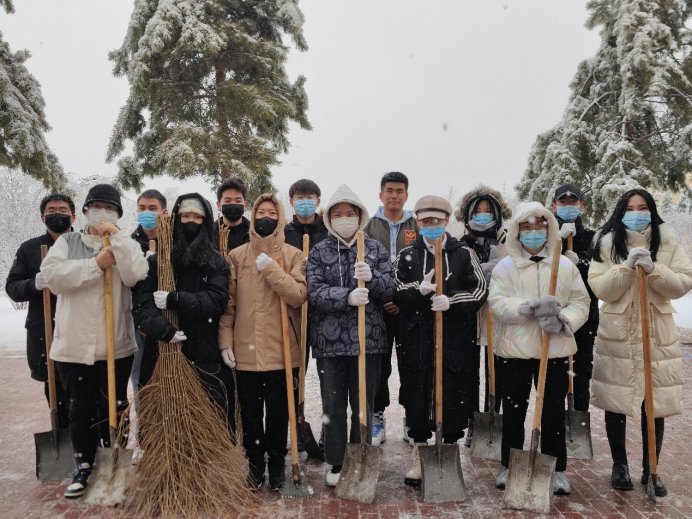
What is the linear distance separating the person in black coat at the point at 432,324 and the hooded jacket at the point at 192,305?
1.29 metres

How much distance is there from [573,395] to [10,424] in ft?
19.2

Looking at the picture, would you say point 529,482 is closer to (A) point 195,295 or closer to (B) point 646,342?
(B) point 646,342

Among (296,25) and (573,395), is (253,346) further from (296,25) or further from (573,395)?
(296,25)

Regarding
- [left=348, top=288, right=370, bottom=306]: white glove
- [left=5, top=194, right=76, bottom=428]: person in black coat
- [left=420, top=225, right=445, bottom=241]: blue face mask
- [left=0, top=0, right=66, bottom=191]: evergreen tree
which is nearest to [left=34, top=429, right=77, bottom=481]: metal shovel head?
[left=5, top=194, right=76, bottom=428]: person in black coat

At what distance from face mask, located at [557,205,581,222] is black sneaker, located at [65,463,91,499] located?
4.34 meters

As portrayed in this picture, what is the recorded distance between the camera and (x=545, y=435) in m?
3.50

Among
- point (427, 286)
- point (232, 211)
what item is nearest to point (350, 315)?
point (427, 286)

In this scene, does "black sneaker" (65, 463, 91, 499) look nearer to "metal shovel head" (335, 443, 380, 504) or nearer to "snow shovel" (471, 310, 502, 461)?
"metal shovel head" (335, 443, 380, 504)

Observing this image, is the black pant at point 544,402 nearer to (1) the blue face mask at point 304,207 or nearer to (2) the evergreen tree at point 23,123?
(1) the blue face mask at point 304,207

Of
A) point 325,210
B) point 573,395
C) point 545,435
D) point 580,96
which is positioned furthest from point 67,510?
point 580,96

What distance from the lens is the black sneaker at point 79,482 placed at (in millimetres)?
3424

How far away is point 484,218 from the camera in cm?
433

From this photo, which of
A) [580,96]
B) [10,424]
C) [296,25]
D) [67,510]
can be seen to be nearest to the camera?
[67,510]

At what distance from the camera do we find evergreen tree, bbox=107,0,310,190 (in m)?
11.9
